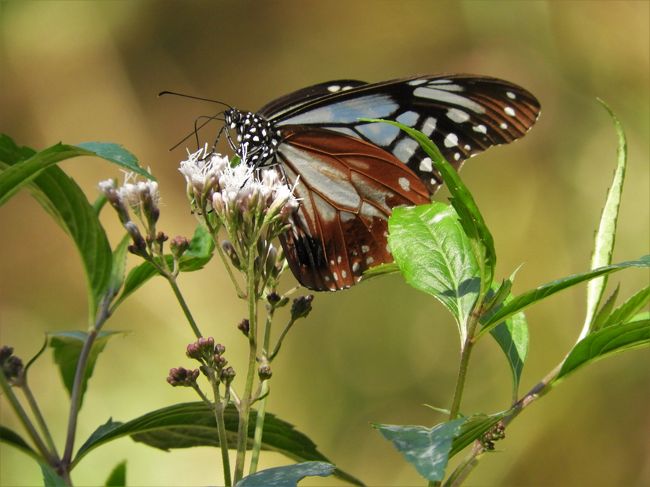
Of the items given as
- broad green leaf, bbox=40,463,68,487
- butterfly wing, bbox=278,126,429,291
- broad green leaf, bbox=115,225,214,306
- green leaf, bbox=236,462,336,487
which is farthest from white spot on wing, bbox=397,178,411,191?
broad green leaf, bbox=40,463,68,487

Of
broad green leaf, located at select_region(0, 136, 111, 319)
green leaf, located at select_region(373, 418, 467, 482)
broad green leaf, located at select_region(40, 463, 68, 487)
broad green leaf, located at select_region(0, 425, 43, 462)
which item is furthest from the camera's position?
broad green leaf, located at select_region(0, 136, 111, 319)

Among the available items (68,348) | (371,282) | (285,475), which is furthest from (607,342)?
(371,282)

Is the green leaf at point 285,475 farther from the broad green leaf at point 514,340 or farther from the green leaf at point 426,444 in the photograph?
the broad green leaf at point 514,340

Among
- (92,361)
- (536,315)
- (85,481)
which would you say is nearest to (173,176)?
(85,481)

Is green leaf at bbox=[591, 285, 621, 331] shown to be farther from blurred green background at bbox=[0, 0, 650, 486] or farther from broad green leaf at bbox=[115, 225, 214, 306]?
blurred green background at bbox=[0, 0, 650, 486]

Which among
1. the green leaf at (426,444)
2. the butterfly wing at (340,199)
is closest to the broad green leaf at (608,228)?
the green leaf at (426,444)

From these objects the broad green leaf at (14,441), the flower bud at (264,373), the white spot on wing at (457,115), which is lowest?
the flower bud at (264,373)
